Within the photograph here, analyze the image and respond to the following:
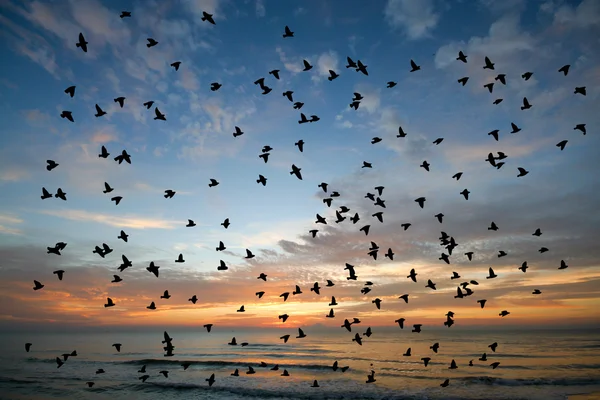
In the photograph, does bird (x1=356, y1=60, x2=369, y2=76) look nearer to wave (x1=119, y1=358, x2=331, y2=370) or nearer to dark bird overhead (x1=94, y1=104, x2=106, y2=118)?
dark bird overhead (x1=94, y1=104, x2=106, y2=118)

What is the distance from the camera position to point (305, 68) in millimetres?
22203

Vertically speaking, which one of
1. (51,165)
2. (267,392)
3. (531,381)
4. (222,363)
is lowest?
(222,363)

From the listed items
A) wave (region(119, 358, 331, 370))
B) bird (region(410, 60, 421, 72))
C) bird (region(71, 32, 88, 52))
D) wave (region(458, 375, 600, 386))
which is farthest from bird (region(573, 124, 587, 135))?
wave (region(119, 358, 331, 370))

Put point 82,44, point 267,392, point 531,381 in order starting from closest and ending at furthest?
point 82,44 < point 267,392 < point 531,381

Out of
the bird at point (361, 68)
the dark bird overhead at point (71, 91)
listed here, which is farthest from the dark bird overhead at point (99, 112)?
the bird at point (361, 68)

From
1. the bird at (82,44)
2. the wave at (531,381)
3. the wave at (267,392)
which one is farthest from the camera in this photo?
the wave at (531,381)

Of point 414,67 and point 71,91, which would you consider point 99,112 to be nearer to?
point 71,91

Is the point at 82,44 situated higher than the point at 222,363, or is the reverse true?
the point at 82,44

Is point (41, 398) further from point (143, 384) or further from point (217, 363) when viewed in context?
point (217, 363)

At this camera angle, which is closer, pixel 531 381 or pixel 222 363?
pixel 531 381

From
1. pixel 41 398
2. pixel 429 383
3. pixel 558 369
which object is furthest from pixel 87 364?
pixel 558 369

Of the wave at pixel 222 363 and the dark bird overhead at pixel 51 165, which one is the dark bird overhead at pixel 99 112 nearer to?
the dark bird overhead at pixel 51 165

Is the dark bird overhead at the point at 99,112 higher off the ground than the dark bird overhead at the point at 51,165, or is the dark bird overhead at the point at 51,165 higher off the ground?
the dark bird overhead at the point at 99,112

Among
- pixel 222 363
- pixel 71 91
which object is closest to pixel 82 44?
pixel 71 91
